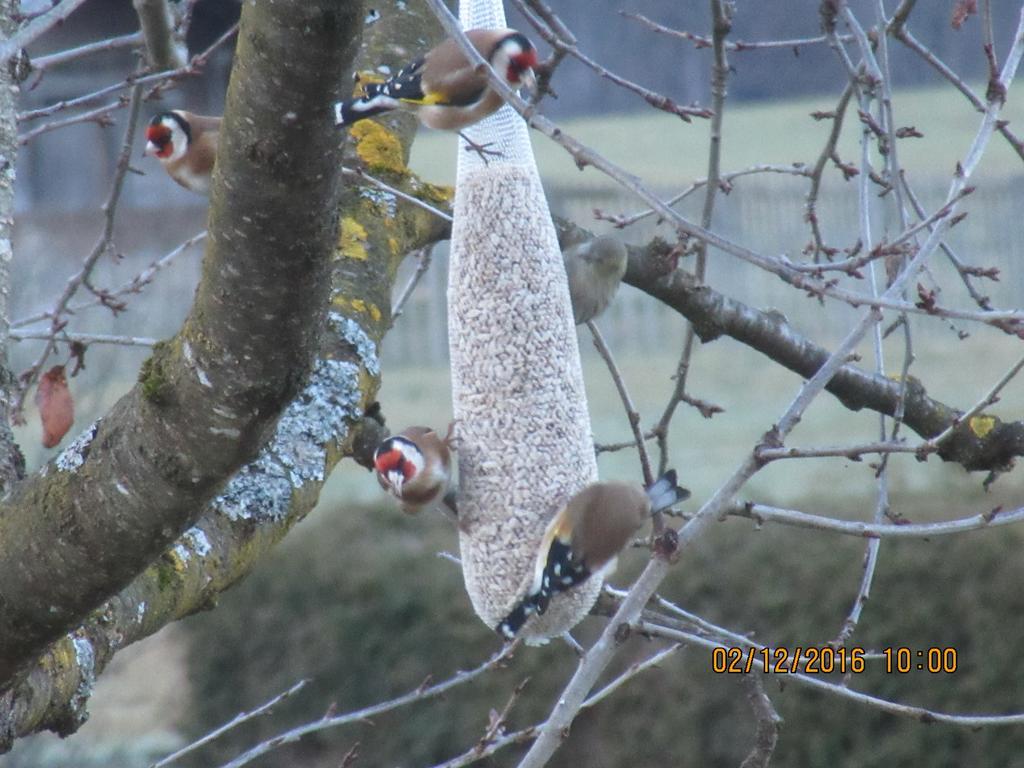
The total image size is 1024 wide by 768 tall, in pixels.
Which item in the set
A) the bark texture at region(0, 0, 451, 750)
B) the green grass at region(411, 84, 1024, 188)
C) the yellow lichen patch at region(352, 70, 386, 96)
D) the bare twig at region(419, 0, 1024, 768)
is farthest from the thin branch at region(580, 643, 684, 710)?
the green grass at region(411, 84, 1024, 188)

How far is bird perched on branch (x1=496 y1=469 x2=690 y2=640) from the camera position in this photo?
88.6 inches

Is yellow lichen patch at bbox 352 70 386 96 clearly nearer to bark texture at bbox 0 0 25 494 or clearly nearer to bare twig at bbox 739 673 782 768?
bark texture at bbox 0 0 25 494

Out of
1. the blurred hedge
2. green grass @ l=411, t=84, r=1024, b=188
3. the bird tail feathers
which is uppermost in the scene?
the bird tail feathers

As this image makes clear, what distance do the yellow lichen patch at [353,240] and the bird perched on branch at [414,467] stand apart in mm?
355

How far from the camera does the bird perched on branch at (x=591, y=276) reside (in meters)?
3.05

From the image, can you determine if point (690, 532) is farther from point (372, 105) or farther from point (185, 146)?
point (185, 146)

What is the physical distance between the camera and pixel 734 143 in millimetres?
16844

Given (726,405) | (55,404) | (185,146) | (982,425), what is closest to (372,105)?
(55,404)

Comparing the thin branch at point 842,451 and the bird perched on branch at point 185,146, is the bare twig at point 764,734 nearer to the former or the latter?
the thin branch at point 842,451

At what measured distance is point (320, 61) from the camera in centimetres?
120

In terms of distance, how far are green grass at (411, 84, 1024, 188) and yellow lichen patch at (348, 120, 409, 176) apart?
36.6 ft

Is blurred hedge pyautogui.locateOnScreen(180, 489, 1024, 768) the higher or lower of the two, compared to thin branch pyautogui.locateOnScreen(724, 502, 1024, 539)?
lower

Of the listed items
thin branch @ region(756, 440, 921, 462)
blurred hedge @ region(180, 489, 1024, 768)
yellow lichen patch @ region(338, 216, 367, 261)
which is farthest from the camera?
blurred hedge @ region(180, 489, 1024, 768)

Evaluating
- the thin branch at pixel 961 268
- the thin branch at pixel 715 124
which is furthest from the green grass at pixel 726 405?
the thin branch at pixel 715 124
